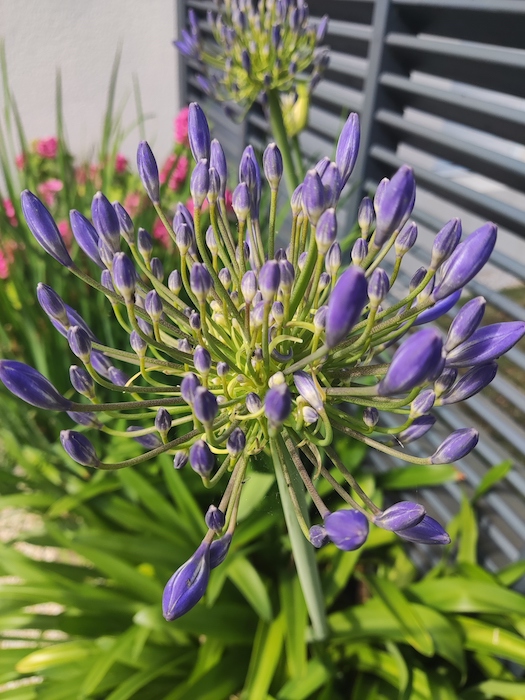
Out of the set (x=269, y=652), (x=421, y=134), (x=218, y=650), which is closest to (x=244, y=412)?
(x=269, y=652)

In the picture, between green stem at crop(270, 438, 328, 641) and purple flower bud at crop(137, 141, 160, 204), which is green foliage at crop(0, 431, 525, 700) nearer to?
green stem at crop(270, 438, 328, 641)

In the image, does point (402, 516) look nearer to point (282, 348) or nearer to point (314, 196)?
point (282, 348)

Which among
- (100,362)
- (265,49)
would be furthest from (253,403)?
(265,49)

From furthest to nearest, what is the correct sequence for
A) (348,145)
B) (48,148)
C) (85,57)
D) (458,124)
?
1. (85,57)
2. (48,148)
3. (458,124)
4. (348,145)

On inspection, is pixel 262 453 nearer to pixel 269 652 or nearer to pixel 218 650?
pixel 269 652

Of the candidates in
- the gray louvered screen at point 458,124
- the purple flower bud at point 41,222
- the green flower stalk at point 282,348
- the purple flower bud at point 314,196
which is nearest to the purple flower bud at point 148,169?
the green flower stalk at point 282,348

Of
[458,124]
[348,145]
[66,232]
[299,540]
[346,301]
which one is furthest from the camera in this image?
[66,232]

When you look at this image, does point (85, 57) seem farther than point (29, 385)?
Yes

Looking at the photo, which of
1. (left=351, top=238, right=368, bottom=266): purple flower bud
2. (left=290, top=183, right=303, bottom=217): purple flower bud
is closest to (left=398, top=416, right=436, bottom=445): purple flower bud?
(left=351, top=238, right=368, bottom=266): purple flower bud

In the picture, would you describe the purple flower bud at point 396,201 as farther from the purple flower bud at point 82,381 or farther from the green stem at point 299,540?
the purple flower bud at point 82,381
